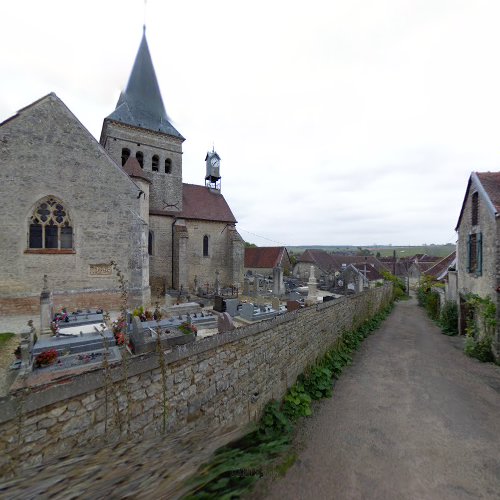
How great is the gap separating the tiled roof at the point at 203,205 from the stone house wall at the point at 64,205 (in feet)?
24.4

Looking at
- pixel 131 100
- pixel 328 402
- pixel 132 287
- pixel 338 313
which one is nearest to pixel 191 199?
pixel 131 100

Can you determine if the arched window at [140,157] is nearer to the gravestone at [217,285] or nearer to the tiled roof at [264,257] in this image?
the gravestone at [217,285]

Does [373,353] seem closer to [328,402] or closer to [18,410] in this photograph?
[328,402]

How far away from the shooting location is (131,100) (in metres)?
21.6

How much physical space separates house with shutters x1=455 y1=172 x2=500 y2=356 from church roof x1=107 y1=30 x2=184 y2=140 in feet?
67.0

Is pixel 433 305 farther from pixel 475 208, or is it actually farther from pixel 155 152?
pixel 155 152

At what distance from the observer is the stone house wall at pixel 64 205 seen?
10961 millimetres

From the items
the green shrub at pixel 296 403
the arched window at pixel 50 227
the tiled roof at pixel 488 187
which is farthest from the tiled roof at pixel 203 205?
the green shrub at pixel 296 403

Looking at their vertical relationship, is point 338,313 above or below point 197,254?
below

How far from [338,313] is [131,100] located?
22810mm

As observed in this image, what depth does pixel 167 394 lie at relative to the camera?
3.61m

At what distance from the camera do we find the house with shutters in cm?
901

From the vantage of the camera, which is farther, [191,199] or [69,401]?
[191,199]

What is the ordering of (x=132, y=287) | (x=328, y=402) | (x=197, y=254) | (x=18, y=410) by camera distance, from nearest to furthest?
(x=18, y=410)
(x=328, y=402)
(x=132, y=287)
(x=197, y=254)
